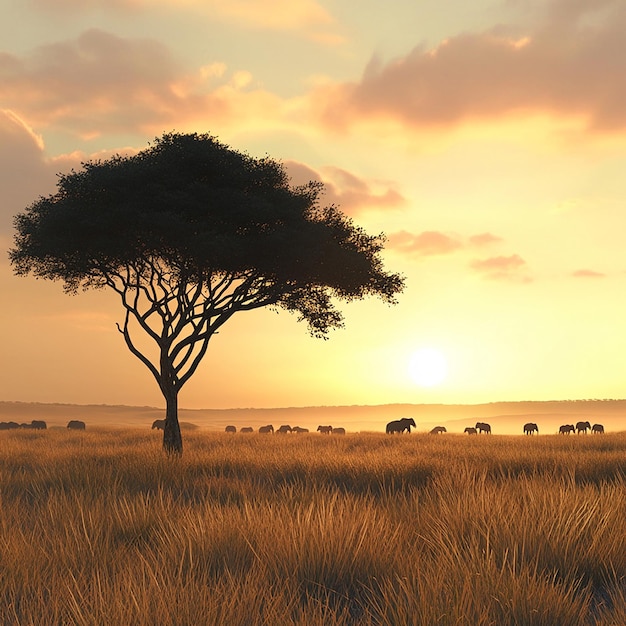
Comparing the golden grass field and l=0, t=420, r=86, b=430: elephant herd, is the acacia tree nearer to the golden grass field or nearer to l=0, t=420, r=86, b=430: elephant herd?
the golden grass field

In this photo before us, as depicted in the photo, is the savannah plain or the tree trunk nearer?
the savannah plain

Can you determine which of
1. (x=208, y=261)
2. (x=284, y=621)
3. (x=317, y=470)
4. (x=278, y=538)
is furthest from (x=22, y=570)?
(x=208, y=261)

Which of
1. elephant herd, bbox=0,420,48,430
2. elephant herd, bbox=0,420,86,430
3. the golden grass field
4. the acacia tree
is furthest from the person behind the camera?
elephant herd, bbox=0,420,86,430

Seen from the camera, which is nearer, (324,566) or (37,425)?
(324,566)

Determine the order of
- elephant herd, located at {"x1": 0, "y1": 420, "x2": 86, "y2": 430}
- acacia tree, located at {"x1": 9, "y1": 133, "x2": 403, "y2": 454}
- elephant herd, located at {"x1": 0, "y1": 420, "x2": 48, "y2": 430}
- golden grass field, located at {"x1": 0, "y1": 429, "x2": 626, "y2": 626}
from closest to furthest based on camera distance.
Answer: golden grass field, located at {"x1": 0, "y1": 429, "x2": 626, "y2": 626} < acacia tree, located at {"x1": 9, "y1": 133, "x2": 403, "y2": 454} < elephant herd, located at {"x1": 0, "y1": 420, "x2": 48, "y2": 430} < elephant herd, located at {"x1": 0, "y1": 420, "x2": 86, "y2": 430}

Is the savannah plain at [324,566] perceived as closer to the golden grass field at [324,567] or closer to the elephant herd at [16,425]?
the golden grass field at [324,567]

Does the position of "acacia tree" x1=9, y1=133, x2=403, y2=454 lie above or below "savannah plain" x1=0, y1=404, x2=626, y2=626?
above

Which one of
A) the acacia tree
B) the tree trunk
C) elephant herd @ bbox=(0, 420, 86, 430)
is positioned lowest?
elephant herd @ bbox=(0, 420, 86, 430)

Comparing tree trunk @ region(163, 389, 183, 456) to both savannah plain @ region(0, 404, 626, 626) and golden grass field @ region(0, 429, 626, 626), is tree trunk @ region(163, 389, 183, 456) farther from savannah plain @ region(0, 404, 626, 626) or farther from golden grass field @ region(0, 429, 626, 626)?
savannah plain @ region(0, 404, 626, 626)

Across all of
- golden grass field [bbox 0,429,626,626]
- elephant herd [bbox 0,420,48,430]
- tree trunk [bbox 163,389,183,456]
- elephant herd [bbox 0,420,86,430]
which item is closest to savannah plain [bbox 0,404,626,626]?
golden grass field [bbox 0,429,626,626]

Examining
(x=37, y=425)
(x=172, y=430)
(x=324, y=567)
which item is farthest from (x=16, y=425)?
(x=324, y=567)

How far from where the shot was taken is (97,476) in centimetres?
1311

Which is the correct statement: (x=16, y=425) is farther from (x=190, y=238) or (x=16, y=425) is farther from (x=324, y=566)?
(x=324, y=566)

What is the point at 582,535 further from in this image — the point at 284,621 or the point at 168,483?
the point at 168,483
